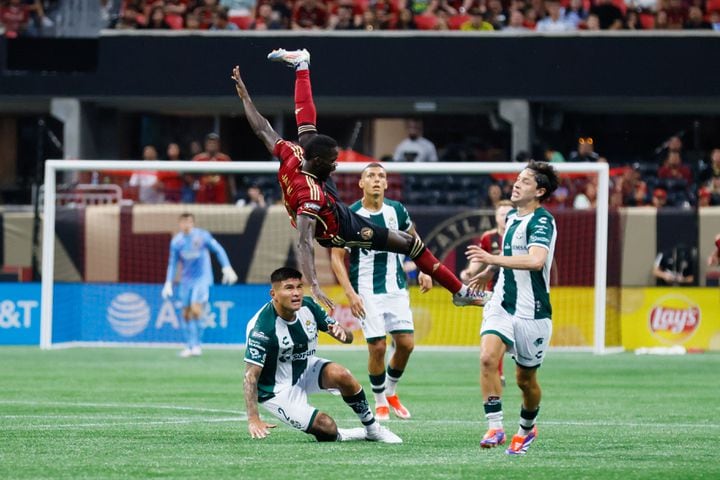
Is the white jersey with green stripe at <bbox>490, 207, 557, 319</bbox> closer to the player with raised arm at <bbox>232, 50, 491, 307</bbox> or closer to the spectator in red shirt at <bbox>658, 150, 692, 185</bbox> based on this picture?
the player with raised arm at <bbox>232, 50, 491, 307</bbox>

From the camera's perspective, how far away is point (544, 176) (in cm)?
1065

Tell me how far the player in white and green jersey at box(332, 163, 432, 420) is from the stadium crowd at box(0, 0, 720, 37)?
15.0 meters

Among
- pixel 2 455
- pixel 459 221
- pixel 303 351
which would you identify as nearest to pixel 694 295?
pixel 459 221

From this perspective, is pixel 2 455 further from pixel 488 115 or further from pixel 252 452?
pixel 488 115

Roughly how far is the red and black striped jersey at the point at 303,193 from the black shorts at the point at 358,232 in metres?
0.06

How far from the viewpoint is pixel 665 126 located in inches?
1228

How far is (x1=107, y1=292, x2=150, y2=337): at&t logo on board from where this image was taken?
24.7 meters

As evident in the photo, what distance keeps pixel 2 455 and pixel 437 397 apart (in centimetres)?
686

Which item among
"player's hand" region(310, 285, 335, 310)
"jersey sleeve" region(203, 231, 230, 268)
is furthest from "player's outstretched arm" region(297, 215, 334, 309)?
"jersey sleeve" region(203, 231, 230, 268)

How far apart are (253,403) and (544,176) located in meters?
2.77

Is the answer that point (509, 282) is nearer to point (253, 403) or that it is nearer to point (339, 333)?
point (339, 333)

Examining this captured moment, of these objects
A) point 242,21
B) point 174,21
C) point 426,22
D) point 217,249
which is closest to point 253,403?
point 217,249

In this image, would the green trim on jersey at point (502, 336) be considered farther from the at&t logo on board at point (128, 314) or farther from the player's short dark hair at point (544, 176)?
the at&t logo on board at point (128, 314)

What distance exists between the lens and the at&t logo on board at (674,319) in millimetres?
23656
